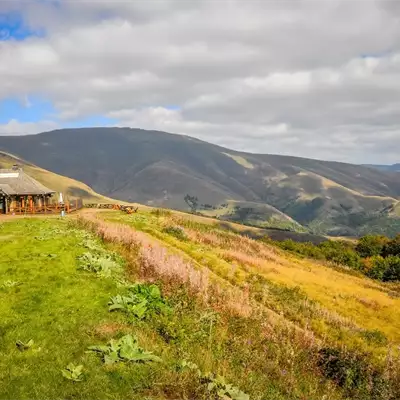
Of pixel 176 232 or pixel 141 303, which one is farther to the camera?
pixel 176 232

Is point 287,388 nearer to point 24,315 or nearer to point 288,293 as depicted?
point 24,315

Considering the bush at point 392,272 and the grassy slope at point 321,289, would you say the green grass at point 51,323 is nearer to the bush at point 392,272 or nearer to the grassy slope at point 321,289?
the grassy slope at point 321,289

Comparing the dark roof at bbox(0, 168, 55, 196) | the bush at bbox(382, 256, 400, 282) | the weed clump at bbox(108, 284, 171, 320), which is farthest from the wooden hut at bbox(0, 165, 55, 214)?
the bush at bbox(382, 256, 400, 282)

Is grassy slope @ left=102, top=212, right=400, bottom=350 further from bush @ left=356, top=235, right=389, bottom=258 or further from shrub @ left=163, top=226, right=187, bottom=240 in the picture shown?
bush @ left=356, top=235, right=389, bottom=258

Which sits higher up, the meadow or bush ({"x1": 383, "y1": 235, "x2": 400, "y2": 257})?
the meadow

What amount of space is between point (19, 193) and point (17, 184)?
259 centimetres

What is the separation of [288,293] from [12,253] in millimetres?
14941

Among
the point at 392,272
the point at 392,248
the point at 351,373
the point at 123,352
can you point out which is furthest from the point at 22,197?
the point at 392,248

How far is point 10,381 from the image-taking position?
8641 millimetres

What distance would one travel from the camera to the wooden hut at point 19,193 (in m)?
60.0

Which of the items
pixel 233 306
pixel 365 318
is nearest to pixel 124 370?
pixel 233 306

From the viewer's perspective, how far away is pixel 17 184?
209ft

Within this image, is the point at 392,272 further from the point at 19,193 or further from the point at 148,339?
the point at 148,339

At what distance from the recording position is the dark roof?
61662mm
